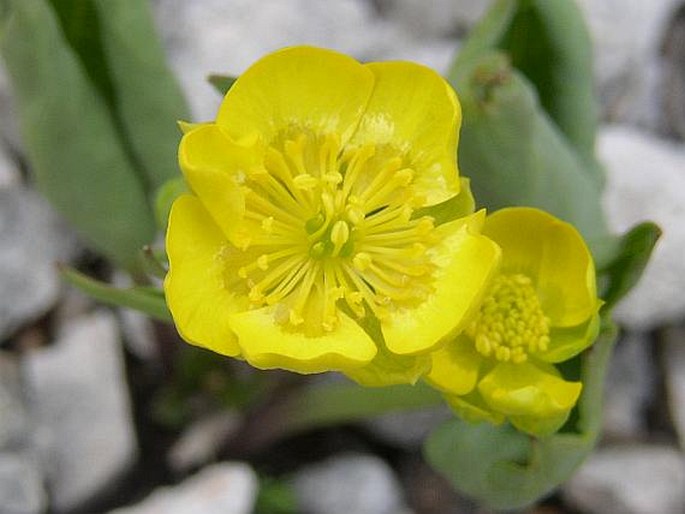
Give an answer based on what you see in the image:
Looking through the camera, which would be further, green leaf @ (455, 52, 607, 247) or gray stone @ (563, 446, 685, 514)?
gray stone @ (563, 446, 685, 514)

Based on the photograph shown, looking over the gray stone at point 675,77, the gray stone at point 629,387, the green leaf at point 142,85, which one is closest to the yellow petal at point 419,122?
the green leaf at point 142,85

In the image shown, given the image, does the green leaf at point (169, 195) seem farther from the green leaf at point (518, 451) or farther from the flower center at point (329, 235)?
the green leaf at point (518, 451)

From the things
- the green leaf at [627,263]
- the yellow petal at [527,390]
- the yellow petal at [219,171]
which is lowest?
the yellow petal at [527,390]

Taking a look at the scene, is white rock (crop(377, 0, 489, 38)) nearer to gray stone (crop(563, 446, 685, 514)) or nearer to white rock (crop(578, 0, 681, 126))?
white rock (crop(578, 0, 681, 126))

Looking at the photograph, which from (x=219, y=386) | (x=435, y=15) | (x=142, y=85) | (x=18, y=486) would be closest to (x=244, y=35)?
(x=435, y=15)

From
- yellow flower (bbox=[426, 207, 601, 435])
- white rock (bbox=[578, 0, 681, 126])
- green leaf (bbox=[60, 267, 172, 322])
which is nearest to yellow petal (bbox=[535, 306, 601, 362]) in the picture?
yellow flower (bbox=[426, 207, 601, 435])

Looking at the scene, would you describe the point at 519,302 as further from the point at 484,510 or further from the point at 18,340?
the point at 18,340
